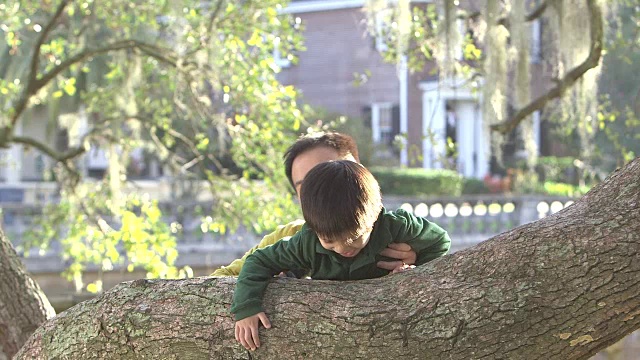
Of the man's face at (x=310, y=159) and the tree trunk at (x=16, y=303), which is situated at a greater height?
the man's face at (x=310, y=159)

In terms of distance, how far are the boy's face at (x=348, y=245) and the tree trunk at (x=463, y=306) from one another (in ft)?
0.32

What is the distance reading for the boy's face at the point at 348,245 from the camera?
8.36 ft

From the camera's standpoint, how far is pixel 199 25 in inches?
335

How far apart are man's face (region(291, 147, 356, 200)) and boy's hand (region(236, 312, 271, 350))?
750mm

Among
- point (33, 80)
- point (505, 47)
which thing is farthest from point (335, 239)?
point (33, 80)

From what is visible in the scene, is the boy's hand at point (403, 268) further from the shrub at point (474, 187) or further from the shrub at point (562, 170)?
the shrub at point (562, 170)

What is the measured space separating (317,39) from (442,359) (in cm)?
2674

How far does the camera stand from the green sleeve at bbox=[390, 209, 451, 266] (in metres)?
2.79

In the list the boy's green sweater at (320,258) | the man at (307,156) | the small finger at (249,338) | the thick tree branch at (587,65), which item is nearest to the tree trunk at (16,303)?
the man at (307,156)

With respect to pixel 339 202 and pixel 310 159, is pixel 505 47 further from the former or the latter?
pixel 339 202

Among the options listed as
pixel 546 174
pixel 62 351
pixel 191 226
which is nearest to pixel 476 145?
pixel 546 174

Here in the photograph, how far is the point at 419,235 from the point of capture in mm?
2844

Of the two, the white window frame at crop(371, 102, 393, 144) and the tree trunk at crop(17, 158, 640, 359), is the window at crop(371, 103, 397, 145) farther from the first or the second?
the tree trunk at crop(17, 158, 640, 359)

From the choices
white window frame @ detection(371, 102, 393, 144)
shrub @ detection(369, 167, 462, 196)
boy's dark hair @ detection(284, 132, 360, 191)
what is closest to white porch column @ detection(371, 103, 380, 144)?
white window frame @ detection(371, 102, 393, 144)
